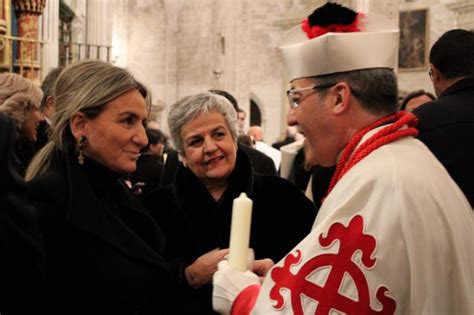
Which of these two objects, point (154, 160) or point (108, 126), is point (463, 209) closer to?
point (108, 126)

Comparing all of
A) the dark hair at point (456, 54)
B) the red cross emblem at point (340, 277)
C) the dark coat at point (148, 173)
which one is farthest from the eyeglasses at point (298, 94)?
the dark coat at point (148, 173)

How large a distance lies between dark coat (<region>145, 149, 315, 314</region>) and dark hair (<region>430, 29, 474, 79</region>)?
104cm

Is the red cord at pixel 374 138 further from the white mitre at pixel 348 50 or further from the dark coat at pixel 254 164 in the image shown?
the dark coat at pixel 254 164

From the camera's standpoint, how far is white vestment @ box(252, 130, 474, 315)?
177 cm

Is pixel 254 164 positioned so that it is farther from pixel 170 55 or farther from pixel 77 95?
pixel 170 55

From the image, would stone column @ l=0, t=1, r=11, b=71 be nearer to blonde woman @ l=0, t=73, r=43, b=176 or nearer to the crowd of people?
the crowd of people

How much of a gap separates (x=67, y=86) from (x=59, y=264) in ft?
2.31

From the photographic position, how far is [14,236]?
5.44ft

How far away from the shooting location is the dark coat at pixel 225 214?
10.2 ft

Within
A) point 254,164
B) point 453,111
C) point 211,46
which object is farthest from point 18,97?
point 211,46

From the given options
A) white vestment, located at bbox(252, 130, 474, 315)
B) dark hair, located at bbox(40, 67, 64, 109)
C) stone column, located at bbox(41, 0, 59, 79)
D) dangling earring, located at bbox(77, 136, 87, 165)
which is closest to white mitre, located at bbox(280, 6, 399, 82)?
white vestment, located at bbox(252, 130, 474, 315)

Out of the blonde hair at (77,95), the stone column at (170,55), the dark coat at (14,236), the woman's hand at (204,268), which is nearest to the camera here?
the dark coat at (14,236)

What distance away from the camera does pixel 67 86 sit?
2.69m

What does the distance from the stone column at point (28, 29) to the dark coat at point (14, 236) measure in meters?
9.02
